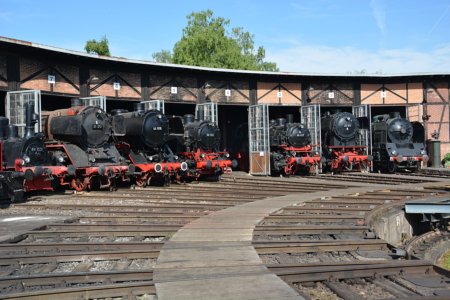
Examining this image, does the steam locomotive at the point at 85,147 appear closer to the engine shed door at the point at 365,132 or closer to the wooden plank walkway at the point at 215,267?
the wooden plank walkway at the point at 215,267

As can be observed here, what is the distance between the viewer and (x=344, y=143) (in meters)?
26.0

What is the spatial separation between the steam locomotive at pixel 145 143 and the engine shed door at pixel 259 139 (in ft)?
24.8

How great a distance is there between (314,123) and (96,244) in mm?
20876

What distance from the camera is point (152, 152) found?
19.2 meters

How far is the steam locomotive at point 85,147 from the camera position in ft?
53.0

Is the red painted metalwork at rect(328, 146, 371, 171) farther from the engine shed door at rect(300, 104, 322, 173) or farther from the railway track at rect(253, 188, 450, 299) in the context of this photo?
the railway track at rect(253, 188, 450, 299)

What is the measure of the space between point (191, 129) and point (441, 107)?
18.1 m

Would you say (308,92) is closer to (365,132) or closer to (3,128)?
(365,132)

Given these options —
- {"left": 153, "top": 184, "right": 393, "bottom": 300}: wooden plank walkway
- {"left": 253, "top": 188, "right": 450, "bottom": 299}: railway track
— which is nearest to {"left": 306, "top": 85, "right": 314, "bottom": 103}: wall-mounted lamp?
{"left": 253, "top": 188, "right": 450, "bottom": 299}: railway track

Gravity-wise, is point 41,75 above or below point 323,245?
above

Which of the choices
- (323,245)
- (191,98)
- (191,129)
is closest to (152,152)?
(191,129)

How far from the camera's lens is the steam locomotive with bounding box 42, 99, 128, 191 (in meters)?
16.1

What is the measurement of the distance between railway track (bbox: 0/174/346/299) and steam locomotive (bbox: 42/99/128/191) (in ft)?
3.56

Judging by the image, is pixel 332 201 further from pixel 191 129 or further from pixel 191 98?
pixel 191 98
